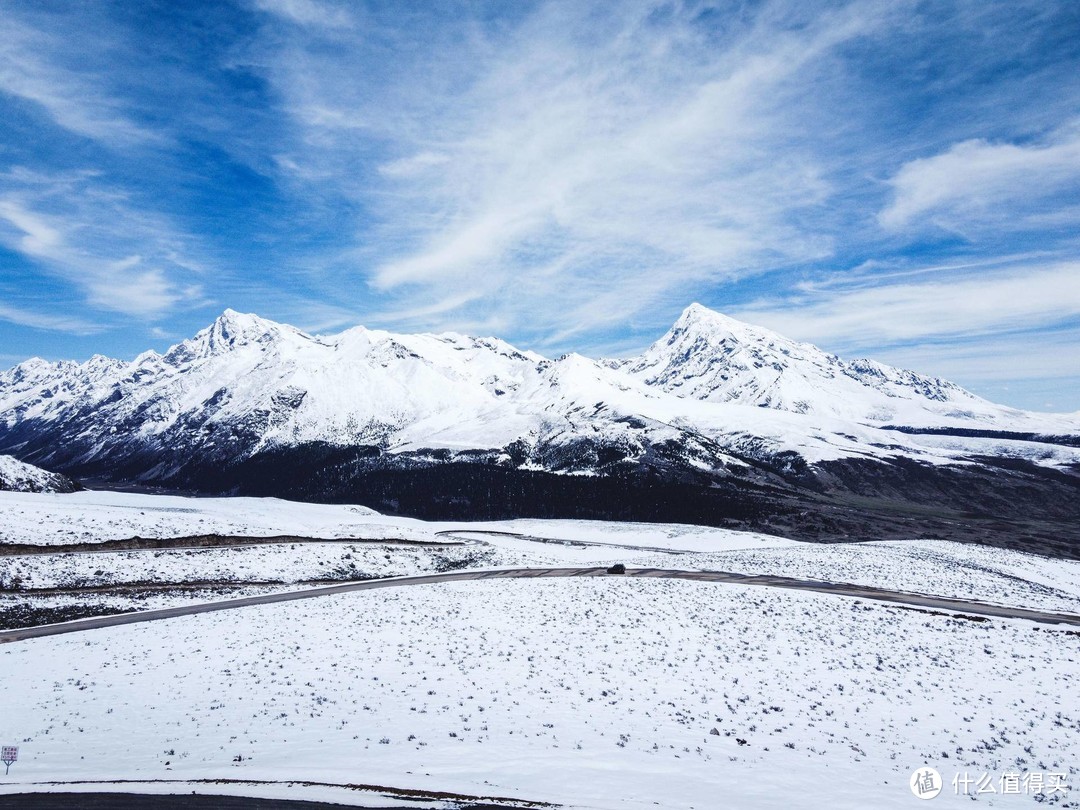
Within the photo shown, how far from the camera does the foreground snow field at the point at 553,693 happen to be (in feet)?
51.3

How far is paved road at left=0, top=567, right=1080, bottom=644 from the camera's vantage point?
100ft

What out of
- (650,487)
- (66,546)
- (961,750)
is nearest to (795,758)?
(961,750)

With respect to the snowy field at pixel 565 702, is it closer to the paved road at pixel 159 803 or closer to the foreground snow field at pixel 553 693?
the foreground snow field at pixel 553 693

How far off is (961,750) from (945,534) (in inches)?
4788

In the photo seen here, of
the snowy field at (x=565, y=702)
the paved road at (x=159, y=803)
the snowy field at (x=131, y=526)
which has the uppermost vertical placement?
the snowy field at (x=131, y=526)

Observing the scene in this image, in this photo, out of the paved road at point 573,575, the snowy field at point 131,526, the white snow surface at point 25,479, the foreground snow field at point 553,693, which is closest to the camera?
the foreground snow field at point 553,693

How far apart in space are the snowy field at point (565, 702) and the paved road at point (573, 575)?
2.61m

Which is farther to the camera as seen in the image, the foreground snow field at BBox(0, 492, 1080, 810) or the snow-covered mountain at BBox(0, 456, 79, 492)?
the snow-covered mountain at BBox(0, 456, 79, 492)

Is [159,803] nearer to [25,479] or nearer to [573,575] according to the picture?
[573,575]

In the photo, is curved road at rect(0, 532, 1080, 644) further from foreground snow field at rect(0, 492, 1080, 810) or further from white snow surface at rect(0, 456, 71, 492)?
Answer: white snow surface at rect(0, 456, 71, 492)

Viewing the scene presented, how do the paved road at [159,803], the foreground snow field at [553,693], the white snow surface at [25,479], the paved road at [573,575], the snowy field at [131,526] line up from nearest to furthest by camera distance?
the paved road at [159,803]
the foreground snow field at [553,693]
the paved road at [573,575]
the snowy field at [131,526]
the white snow surface at [25,479]

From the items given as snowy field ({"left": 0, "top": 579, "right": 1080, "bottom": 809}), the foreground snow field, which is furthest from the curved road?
snowy field ({"left": 0, "top": 579, "right": 1080, "bottom": 809})

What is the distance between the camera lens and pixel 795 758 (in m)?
16.7

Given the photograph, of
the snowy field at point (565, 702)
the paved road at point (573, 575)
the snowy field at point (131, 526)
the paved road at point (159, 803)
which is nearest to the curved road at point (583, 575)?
the paved road at point (573, 575)
